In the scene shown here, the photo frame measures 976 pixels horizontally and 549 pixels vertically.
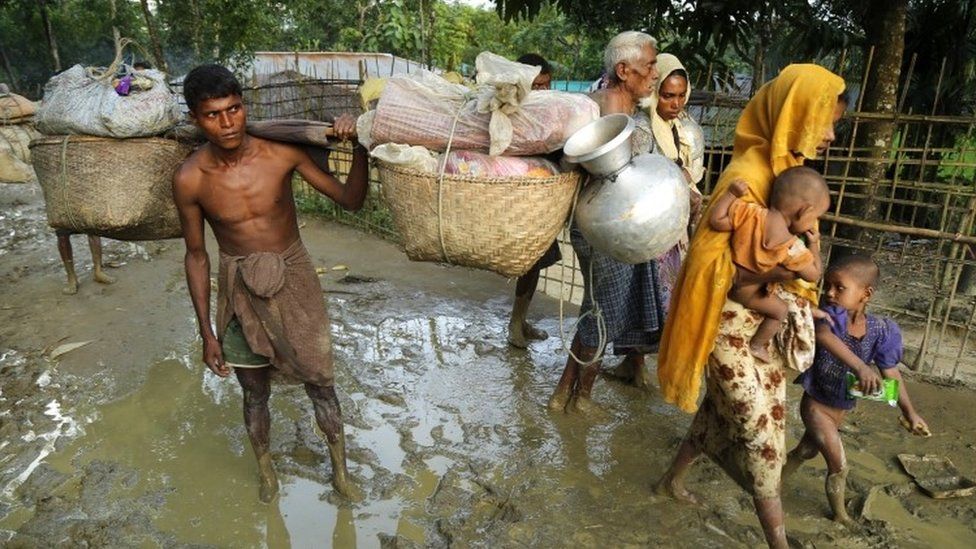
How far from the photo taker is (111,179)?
253 centimetres

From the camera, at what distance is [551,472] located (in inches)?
113

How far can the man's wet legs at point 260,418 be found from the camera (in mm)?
2529

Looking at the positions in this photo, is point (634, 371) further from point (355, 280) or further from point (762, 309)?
point (355, 280)

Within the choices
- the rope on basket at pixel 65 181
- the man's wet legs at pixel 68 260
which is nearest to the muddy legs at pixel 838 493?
the rope on basket at pixel 65 181

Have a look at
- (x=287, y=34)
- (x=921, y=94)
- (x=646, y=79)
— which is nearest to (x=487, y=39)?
(x=287, y=34)

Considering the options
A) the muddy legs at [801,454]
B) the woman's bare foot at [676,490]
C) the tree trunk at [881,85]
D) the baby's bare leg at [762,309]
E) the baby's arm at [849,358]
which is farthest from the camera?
the tree trunk at [881,85]

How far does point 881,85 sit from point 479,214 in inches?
136

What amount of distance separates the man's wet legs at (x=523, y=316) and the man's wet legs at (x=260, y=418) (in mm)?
1796

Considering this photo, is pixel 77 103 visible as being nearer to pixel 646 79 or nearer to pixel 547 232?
pixel 547 232

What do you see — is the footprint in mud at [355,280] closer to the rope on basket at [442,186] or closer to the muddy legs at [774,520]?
the rope on basket at [442,186]

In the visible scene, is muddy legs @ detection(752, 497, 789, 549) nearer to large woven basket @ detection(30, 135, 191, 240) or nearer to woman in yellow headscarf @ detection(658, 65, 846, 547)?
woman in yellow headscarf @ detection(658, 65, 846, 547)

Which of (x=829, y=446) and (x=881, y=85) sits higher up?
(x=881, y=85)

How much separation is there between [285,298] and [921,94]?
529 cm

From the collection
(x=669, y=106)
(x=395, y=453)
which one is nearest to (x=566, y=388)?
(x=395, y=453)
